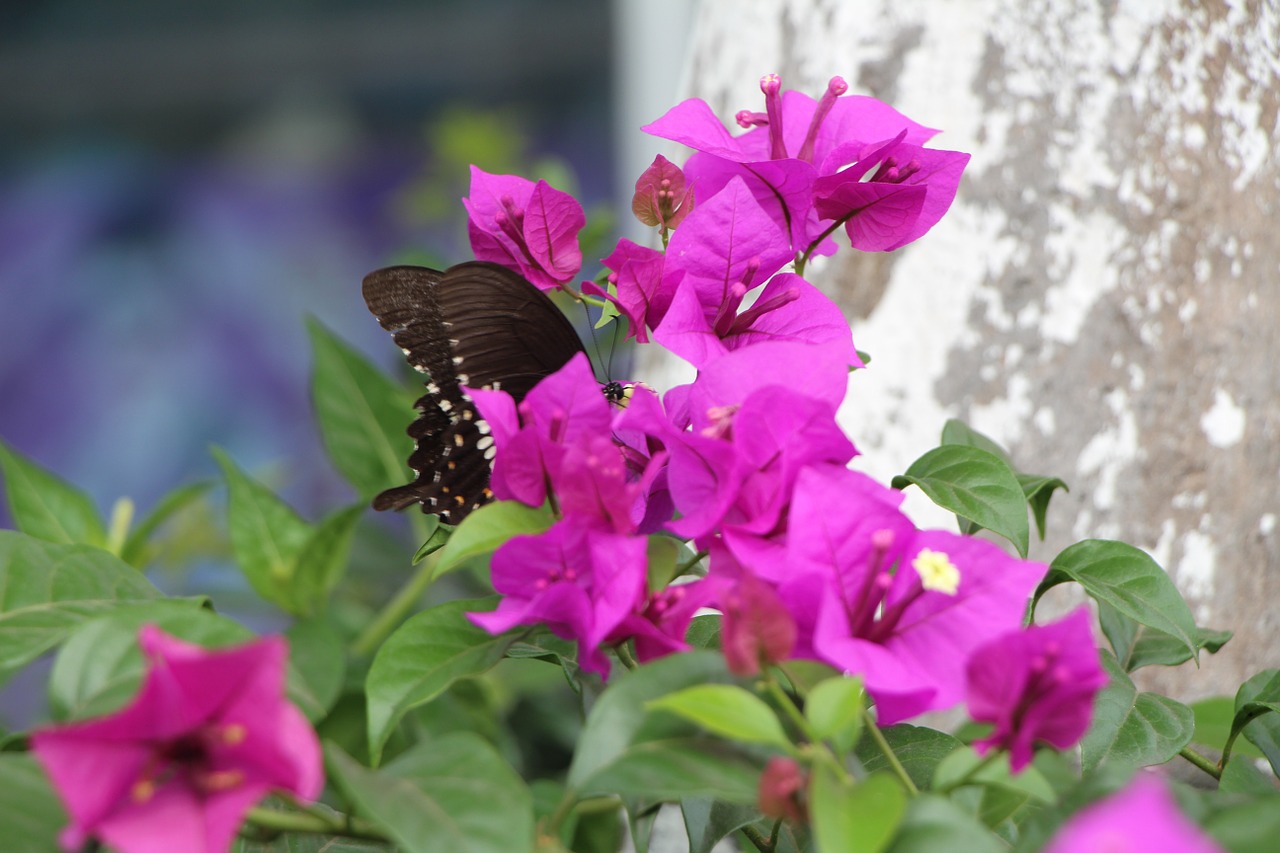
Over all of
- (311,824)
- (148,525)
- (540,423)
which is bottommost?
(148,525)

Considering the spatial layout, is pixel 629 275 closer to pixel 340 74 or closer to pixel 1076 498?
pixel 1076 498

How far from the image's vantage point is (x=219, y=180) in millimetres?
2625

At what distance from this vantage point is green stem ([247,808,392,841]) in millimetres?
345

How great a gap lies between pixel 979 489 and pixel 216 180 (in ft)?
8.27

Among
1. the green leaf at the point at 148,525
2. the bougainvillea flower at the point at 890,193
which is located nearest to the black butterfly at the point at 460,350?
the bougainvillea flower at the point at 890,193

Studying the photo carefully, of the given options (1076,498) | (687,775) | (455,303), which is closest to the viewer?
(687,775)

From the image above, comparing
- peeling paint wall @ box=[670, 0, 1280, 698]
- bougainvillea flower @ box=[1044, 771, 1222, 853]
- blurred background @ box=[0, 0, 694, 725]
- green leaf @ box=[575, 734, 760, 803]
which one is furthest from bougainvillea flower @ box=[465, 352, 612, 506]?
blurred background @ box=[0, 0, 694, 725]

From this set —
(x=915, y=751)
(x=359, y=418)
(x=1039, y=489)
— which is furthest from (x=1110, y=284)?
(x=359, y=418)

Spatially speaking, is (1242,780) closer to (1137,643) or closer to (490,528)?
(1137,643)

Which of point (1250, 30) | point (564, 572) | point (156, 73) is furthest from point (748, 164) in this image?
point (156, 73)

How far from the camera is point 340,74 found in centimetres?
261

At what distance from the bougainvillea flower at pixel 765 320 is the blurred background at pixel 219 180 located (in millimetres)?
2039

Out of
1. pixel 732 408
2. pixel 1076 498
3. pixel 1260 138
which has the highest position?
pixel 1260 138

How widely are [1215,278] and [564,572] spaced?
61 cm
